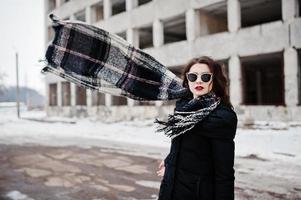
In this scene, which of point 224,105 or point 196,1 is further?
point 196,1

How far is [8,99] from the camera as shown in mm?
121125

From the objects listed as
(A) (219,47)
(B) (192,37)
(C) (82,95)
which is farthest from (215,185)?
(C) (82,95)

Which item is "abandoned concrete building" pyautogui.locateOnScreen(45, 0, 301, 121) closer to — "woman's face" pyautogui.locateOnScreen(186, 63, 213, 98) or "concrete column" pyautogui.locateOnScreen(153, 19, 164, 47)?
"concrete column" pyautogui.locateOnScreen(153, 19, 164, 47)

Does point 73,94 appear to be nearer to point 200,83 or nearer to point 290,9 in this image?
point 290,9

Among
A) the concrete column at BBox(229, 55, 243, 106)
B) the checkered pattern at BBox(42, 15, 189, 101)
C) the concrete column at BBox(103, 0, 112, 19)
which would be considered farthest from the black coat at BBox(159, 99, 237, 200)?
the concrete column at BBox(103, 0, 112, 19)

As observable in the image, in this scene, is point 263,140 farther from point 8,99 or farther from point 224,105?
point 8,99

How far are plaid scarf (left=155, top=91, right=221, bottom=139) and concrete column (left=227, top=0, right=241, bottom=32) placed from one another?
15.1m

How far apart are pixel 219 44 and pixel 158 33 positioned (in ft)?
15.9

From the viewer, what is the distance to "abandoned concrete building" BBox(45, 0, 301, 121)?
14406 mm

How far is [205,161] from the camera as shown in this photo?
1.99 meters

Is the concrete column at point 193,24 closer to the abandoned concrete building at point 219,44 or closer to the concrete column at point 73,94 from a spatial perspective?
the abandoned concrete building at point 219,44

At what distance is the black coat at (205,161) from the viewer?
188 cm

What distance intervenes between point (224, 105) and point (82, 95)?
88.0ft

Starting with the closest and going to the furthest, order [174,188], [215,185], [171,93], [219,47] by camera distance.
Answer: [215,185]
[174,188]
[171,93]
[219,47]
